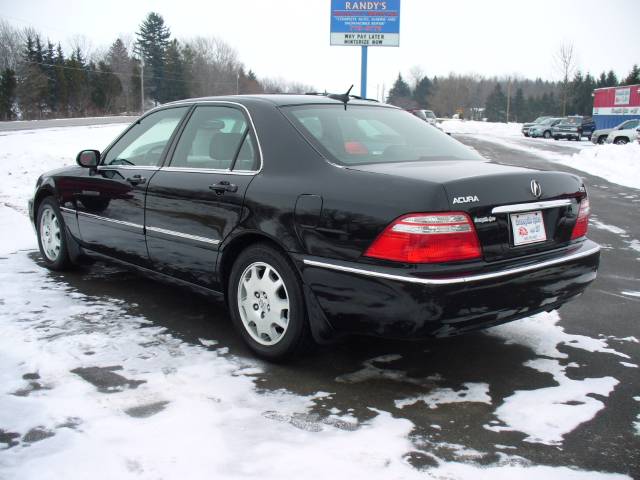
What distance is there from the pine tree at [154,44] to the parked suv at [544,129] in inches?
2188

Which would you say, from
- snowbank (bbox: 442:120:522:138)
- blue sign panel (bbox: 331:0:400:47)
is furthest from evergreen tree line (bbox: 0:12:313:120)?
blue sign panel (bbox: 331:0:400:47)

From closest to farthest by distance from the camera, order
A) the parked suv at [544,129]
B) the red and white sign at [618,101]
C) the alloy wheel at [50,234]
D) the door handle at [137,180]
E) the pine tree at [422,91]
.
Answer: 1. the door handle at [137,180]
2. the alloy wheel at [50,234]
3. the red and white sign at [618,101]
4. the parked suv at [544,129]
5. the pine tree at [422,91]

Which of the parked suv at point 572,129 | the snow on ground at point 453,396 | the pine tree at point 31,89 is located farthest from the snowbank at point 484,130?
the snow on ground at point 453,396

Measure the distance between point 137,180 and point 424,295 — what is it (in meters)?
2.54

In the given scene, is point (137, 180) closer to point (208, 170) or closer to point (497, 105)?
point (208, 170)

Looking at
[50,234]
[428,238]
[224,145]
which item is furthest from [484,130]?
[428,238]

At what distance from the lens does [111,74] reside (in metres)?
63.9

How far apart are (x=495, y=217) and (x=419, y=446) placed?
3.85ft

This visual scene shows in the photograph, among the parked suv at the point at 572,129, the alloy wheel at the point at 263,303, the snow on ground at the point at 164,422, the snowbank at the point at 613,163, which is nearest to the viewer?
the snow on ground at the point at 164,422

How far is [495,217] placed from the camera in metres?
3.01

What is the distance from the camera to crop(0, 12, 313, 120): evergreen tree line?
177ft

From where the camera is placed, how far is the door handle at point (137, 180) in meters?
4.37

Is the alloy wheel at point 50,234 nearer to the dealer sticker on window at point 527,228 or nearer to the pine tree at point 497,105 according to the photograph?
the dealer sticker on window at point 527,228

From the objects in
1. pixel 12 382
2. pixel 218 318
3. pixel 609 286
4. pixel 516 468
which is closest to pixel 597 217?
pixel 609 286
